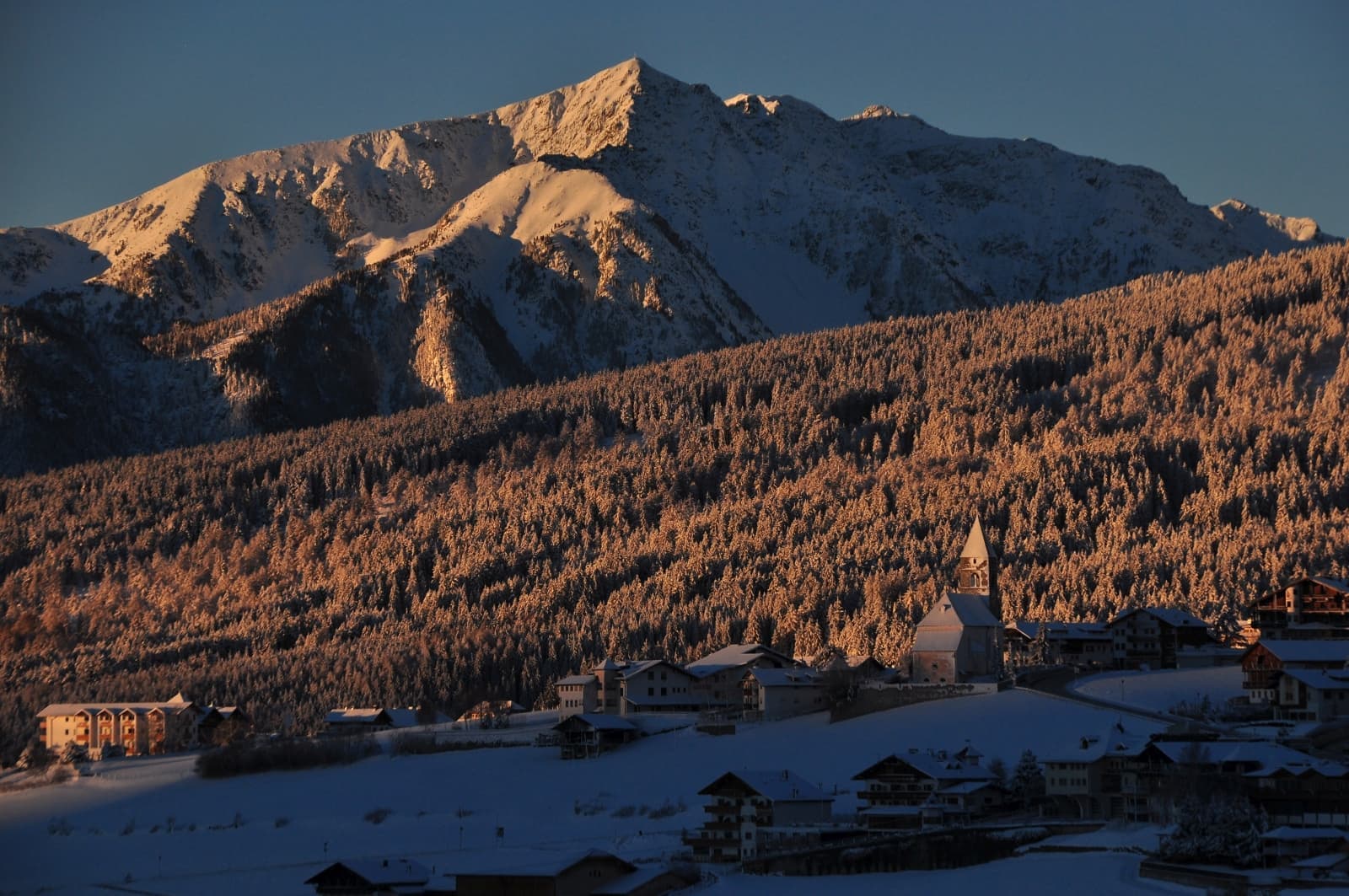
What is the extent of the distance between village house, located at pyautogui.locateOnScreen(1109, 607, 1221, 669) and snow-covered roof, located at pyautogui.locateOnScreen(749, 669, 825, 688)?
64.6ft

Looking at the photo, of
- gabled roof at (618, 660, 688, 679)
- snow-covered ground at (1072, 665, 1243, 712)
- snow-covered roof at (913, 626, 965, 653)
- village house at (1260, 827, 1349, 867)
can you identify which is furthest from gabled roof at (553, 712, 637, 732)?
village house at (1260, 827, 1349, 867)

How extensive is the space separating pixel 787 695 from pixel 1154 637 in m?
24.8

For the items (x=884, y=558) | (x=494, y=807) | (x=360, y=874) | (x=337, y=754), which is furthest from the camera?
(x=884, y=558)

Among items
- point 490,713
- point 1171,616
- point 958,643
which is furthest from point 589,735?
point 1171,616

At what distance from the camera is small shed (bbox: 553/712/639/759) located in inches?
5335

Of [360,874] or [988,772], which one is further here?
[988,772]

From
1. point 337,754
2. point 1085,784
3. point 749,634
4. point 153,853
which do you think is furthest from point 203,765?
point 1085,784

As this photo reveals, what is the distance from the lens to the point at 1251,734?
112 meters

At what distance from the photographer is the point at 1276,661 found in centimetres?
12612

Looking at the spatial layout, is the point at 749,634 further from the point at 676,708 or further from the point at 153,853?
the point at 153,853

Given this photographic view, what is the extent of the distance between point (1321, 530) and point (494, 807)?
8974cm

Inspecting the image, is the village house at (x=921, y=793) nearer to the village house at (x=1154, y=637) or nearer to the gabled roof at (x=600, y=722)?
the gabled roof at (x=600, y=722)

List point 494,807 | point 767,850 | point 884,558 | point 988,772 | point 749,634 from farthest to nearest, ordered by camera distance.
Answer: point 884,558
point 749,634
point 494,807
point 988,772
point 767,850

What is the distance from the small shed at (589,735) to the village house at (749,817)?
29.7m
